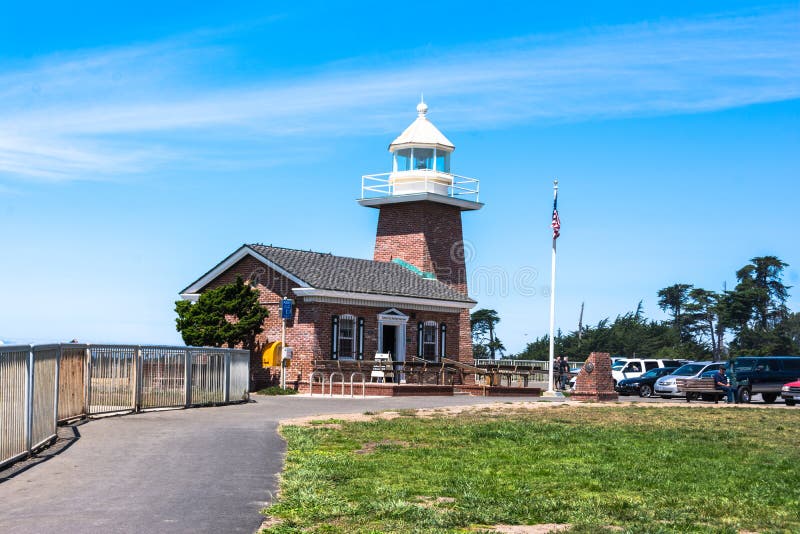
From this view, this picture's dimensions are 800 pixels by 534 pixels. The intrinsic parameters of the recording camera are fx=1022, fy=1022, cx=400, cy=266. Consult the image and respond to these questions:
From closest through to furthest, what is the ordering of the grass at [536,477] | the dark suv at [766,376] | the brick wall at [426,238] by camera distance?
the grass at [536,477]
the dark suv at [766,376]
the brick wall at [426,238]

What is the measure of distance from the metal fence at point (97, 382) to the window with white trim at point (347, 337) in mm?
8896

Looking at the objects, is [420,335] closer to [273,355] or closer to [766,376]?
[273,355]

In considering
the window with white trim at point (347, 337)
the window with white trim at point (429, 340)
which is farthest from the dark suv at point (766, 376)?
the window with white trim at point (347, 337)

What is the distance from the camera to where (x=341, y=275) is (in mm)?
39344

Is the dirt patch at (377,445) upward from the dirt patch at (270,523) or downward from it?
upward

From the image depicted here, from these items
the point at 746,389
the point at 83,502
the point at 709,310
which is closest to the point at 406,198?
the point at 746,389

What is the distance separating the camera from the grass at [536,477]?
10102 millimetres

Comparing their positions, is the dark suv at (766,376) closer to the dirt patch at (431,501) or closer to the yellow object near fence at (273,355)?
the yellow object near fence at (273,355)

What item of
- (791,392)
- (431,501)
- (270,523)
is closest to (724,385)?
(791,392)

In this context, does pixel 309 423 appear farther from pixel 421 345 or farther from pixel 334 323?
pixel 421 345

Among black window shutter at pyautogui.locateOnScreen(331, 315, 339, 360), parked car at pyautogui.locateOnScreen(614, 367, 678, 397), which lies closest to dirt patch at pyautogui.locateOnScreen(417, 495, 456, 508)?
black window shutter at pyautogui.locateOnScreen(331, 315, 339, 360)

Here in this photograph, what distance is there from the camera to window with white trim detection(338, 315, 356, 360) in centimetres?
3762

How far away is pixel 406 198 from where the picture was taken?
43.8 metres

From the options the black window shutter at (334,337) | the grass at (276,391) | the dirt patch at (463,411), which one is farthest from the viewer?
the black window shutter at (334,337)
